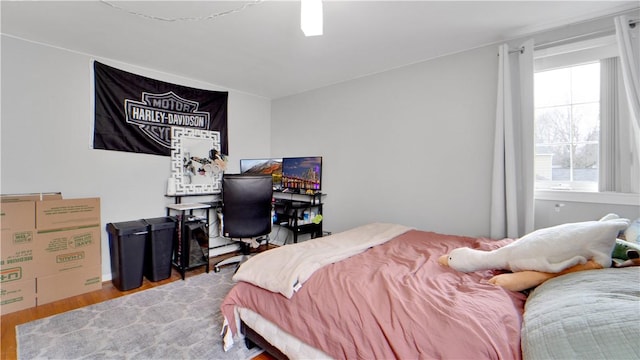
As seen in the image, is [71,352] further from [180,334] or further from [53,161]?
[53,161]

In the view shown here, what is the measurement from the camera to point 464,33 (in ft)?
7.68

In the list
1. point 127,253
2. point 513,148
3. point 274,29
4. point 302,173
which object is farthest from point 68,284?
point 513,148

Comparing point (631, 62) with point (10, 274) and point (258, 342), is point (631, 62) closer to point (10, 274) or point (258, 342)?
point (258, 342)

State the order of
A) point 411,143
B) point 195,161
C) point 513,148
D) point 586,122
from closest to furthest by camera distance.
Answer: point 586,122 → point 513,148 → point 411,143 → point 195,161

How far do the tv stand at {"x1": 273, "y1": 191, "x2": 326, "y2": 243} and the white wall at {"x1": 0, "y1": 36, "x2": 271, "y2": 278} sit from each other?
4.74 feet

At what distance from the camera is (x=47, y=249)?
2406mm

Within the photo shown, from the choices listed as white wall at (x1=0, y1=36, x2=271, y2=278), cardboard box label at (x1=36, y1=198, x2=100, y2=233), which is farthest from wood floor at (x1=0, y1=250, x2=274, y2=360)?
cardboard box label at (x1=36, y1=198, x2=100, y2=233)

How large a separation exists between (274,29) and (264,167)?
221 centimetres

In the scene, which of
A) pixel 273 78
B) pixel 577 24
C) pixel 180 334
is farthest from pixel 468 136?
pixel 180 334

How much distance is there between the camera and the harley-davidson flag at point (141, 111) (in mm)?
2854

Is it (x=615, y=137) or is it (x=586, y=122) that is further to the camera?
(x=586, y=122)

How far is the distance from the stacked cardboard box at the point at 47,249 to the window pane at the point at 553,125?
4165 millimetres

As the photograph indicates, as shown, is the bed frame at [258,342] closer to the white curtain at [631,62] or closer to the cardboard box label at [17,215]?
the cardboard box label at [17,215]

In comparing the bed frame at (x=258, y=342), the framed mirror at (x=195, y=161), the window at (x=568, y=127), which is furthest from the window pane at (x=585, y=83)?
the framed mirror at (x=195, y=161)
